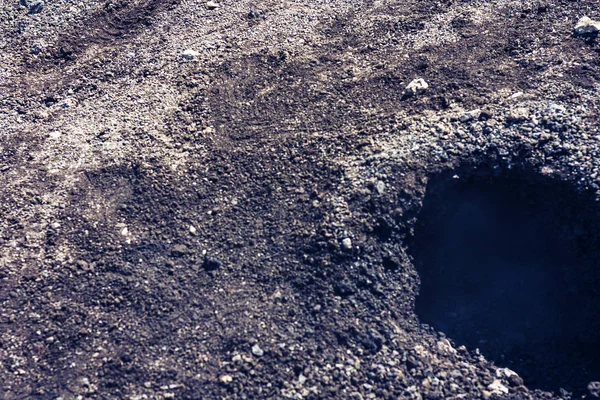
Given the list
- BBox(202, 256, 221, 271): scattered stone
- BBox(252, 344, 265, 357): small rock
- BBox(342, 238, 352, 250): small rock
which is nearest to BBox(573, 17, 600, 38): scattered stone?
BBox(342, 238, 352, 250): small rock

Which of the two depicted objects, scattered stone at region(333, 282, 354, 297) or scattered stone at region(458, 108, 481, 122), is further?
scattered stone at region(458, 108, 481, 122)

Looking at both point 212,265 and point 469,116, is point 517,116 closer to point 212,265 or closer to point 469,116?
point 469,116

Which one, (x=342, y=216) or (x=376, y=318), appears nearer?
(x=376, y=318)

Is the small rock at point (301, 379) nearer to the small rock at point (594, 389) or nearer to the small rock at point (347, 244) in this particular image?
the small rock at point (347, 244)

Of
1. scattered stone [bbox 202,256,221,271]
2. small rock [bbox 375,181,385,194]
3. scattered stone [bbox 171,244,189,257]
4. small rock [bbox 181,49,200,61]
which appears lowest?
scattered stone [bbox 202,256,221,271]

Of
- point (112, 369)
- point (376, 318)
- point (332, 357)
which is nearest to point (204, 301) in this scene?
point (112, 369)

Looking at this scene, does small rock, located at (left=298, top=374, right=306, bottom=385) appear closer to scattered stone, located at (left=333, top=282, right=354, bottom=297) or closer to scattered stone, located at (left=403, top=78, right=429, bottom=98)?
scattered stone, located at (left=333, top=282, right=354, bottom=297)

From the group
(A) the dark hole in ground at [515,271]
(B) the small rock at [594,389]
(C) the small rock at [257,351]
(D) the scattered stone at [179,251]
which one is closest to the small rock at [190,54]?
(D) the scattered stone at [179,251]

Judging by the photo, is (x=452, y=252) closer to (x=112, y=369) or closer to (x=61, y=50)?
(x=112, y=369)
